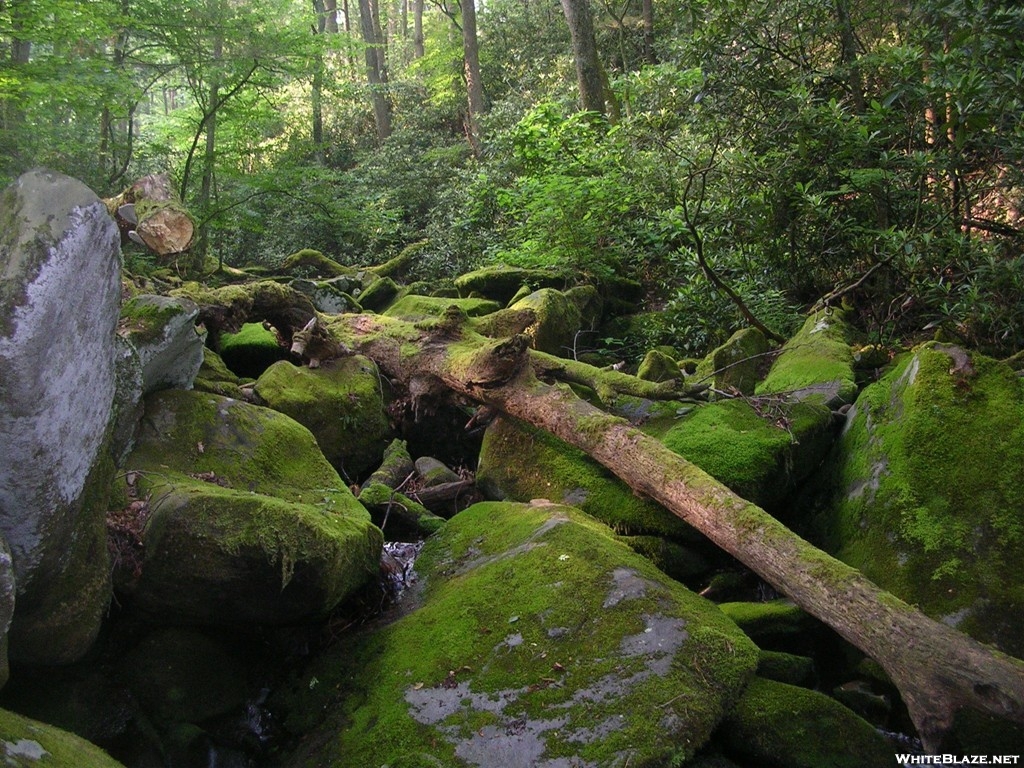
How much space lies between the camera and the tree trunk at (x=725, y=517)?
317cm

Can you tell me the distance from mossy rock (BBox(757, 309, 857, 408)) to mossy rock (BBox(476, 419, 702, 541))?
173 centimetres

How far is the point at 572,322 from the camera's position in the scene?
29.2ft

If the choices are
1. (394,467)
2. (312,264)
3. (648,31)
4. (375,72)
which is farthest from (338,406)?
(375,72)

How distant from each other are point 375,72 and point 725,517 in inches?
916

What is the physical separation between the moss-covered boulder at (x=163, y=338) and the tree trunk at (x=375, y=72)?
1670 cm

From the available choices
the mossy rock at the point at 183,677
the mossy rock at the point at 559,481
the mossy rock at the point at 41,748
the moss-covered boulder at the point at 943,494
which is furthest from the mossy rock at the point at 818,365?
the mossy rock at the point at 41,748

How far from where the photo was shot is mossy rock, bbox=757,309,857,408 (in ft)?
19.4

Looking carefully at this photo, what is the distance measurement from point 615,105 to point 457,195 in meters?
4.61

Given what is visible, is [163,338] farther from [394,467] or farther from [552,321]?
[552,321]

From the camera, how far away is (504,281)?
411 inches

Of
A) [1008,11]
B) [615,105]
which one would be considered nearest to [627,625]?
[1008,11]

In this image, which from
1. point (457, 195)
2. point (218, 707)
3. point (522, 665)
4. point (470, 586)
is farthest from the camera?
point (457, 195)

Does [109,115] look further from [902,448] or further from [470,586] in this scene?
[902,448]

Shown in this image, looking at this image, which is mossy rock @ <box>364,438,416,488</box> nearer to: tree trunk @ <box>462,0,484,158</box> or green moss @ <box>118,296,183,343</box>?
green moss @ <box>118,296,183,343</box>
